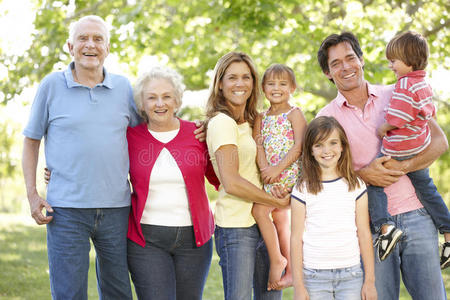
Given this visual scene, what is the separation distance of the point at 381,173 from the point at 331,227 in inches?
17.0

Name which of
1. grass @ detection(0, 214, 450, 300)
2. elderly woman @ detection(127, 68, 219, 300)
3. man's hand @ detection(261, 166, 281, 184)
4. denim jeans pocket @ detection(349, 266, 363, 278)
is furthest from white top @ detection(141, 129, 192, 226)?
grass @ detection(0, 214, 450, 300)

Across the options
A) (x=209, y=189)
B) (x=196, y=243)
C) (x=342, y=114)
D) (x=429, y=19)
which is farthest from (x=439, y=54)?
(x=209, y=189)

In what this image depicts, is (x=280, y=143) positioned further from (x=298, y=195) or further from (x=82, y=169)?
(x=82, y=169)

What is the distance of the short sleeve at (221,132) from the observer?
3102mm

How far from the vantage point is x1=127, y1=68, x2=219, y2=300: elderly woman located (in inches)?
125

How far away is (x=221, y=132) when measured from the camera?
3.12 m

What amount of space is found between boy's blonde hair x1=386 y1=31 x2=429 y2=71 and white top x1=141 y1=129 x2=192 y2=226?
61.0 inches

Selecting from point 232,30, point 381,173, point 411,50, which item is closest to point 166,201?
point 381,173

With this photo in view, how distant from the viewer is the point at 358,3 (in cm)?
798

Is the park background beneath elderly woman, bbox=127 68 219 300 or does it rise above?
above

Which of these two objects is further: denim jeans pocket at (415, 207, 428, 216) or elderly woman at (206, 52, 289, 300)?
elderly woman at (206, 52, 289, 300)

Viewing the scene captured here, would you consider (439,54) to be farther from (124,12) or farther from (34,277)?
(34,277)

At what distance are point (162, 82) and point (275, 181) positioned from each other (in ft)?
3.24

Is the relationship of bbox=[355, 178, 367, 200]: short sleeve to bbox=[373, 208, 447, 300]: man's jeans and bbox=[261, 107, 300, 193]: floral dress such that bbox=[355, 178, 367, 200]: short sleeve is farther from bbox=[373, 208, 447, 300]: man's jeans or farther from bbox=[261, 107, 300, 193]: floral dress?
→ bbox=[261, 107, 300, 193]: floral dress
